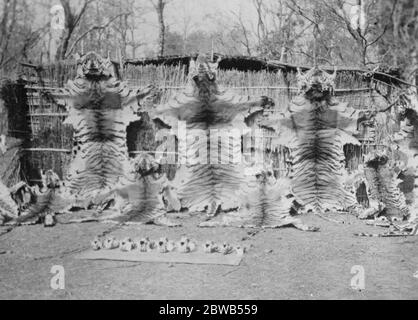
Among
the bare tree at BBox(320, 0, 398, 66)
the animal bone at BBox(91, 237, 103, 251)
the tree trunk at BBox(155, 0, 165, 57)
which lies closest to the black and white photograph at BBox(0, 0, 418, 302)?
the animal bone at BBox(91, 237, 103, 251)

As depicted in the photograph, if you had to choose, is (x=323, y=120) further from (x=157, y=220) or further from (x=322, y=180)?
(x=157, y=220)

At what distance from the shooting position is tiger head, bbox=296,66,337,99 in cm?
686

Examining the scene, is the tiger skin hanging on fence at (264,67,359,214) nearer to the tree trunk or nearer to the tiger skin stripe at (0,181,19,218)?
the tiger skin stripe at (0,181,19,218)

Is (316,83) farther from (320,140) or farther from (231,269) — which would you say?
(231,269)

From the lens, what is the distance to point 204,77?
686 centimetres

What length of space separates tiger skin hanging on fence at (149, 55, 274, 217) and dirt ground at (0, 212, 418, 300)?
0.87m

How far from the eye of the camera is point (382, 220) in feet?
21.0

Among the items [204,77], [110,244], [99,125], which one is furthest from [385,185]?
[99,125]

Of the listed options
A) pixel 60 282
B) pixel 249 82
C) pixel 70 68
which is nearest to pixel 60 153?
pixel 70 68

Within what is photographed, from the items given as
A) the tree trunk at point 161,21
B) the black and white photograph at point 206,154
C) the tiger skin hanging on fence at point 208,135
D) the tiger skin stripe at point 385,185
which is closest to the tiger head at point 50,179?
the black and white photograph at point 206,154

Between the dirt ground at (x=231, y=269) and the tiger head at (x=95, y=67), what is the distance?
A: 2.35 m

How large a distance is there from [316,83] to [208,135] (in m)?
1.70

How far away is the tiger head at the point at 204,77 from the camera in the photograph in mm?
6840
